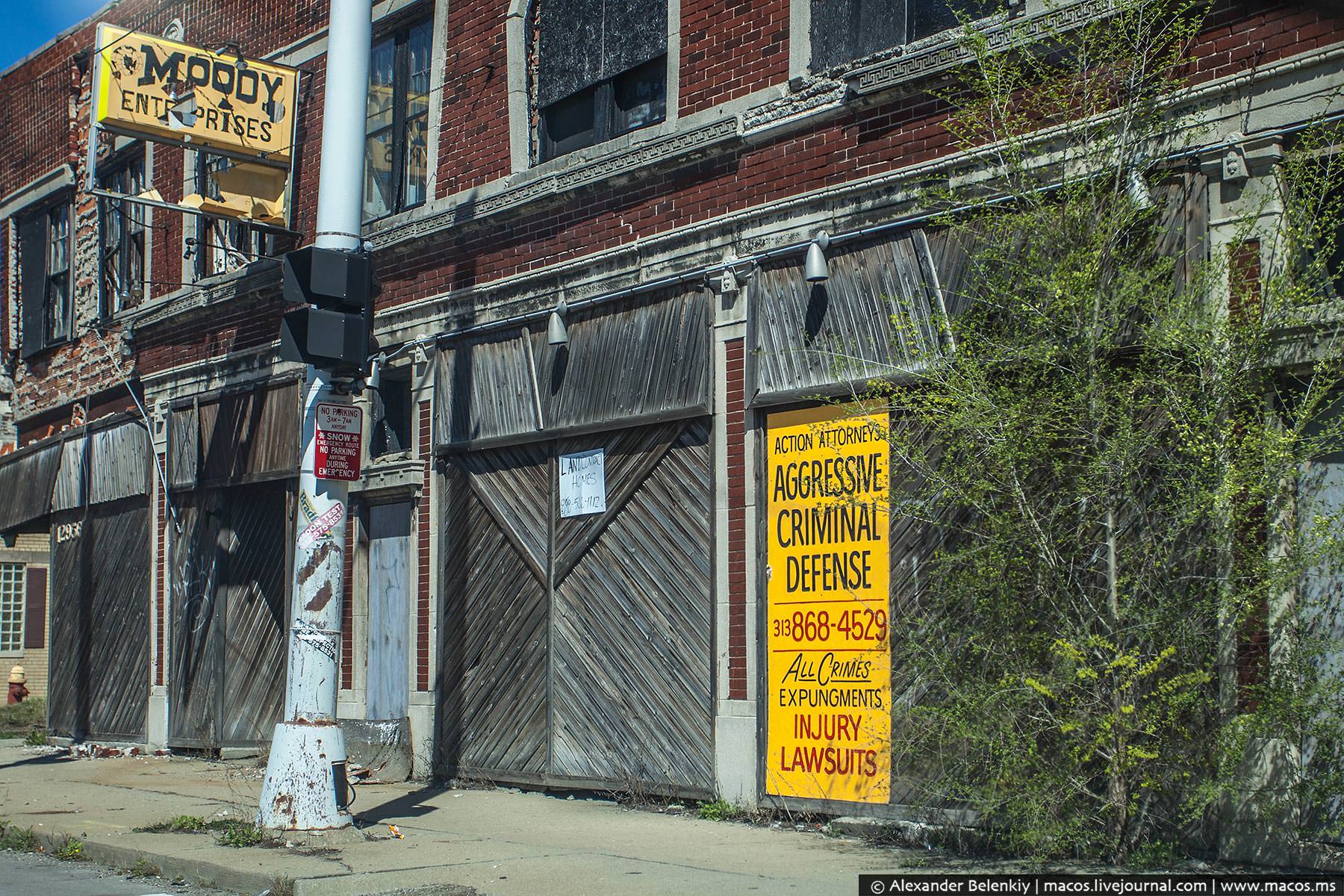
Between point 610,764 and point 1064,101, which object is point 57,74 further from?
point 1064,101

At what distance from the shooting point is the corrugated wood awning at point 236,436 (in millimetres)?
15461

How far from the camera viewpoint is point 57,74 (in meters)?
20.4

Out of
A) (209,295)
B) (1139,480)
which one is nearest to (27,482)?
(209,295)

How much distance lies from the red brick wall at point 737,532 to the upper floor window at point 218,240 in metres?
7.55

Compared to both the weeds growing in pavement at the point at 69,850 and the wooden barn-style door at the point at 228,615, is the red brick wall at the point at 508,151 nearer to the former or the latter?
the wooden barn-style door at the point at 228,615

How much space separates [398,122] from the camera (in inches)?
572

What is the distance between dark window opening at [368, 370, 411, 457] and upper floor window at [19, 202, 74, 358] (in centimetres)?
787

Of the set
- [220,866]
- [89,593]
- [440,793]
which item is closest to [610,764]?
[440,793]

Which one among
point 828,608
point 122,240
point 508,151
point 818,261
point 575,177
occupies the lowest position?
point 828,608

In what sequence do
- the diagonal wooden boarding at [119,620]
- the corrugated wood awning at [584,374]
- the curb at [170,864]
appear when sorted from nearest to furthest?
1. the curb at [170,864]
2. the corrugated wood awning at [584,374]
3. the diagonal wooden boarding at [119,620]

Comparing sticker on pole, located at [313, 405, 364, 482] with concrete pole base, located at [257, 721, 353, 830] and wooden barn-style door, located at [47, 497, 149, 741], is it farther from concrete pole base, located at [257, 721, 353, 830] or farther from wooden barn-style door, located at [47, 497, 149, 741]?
wooden barn-style door, located at [47, 497, 149, 741]

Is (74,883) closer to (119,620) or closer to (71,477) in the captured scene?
(119,620)

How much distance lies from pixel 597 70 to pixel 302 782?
21.7 feet

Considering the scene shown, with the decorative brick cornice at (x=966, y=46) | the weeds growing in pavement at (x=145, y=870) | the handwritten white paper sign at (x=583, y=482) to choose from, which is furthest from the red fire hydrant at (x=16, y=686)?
the decorative brick cornice at (x=966, y=46)
